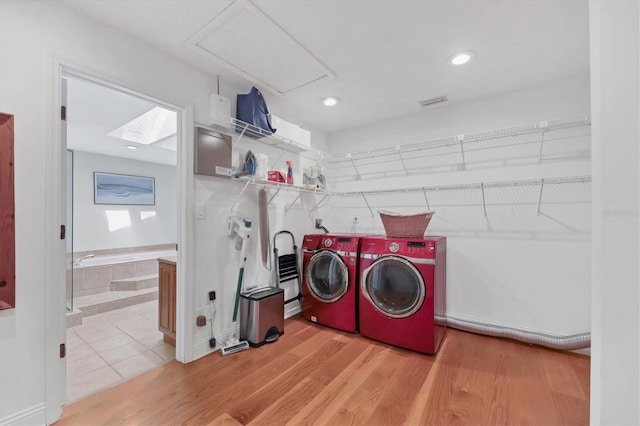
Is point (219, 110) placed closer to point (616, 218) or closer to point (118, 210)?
point (616, 218)

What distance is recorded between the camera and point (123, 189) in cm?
494

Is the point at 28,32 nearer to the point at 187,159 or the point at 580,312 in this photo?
the point at 187,159

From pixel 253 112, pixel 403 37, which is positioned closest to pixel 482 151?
pixel 403 37

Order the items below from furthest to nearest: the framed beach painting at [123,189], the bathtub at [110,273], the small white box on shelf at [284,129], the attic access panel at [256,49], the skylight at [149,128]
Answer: the framed beach painting at [123,189] → the bathtub at [110,273] → the skylight at [149,128] → the small white box on shelf at [284,129] → the attic access panel at [256,49]

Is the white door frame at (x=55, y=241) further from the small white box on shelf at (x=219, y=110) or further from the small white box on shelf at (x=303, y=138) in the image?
the small white box on shelf at (x=303, y=138)

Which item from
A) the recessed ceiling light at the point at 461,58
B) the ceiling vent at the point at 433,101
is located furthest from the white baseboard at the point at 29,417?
the ceiling vent at the point at 433,101

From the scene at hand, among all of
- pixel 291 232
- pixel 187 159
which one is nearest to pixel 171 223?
pixel 291 232

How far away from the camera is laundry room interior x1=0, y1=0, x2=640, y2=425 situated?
54.6 inches

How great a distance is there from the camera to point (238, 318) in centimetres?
243

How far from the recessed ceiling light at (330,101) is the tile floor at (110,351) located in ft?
8.87

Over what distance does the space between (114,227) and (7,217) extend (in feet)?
13.5

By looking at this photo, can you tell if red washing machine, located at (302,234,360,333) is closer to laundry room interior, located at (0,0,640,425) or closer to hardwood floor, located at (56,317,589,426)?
laundry room interior, located at (0,0,640,425)

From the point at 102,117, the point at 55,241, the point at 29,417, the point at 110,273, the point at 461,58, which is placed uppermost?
the point at 461,58

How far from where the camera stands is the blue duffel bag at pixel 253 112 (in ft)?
7.72
